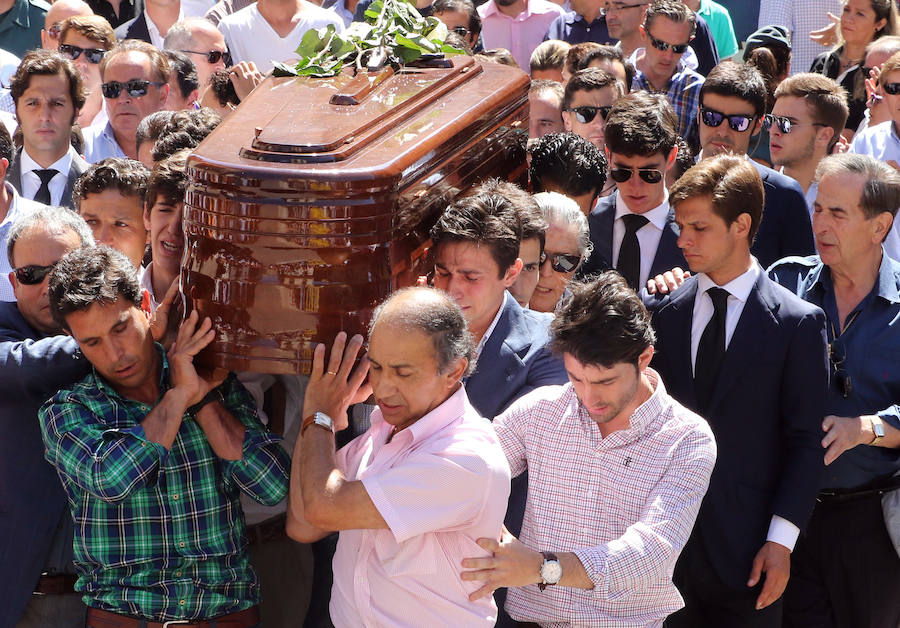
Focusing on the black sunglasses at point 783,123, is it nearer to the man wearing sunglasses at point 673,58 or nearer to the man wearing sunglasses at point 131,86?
the man wearing sunglasses at point 673,58

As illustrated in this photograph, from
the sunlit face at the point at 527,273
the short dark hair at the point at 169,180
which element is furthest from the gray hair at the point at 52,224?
the sunlit face at the point at 527,273

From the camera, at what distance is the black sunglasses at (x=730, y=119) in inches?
220

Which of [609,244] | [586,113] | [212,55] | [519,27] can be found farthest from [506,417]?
[519,27]

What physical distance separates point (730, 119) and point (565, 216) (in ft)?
5.84

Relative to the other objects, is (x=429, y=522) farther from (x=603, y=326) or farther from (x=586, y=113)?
(x=586, y=113)

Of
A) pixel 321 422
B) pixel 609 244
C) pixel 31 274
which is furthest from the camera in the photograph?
pixel 609 244

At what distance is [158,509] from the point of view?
11.1 ft

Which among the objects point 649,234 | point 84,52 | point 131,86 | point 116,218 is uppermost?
point 116,218

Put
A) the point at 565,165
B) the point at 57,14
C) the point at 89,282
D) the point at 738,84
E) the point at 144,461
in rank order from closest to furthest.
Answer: the point at 144,461 → the point at 89,282 → the point at 565,165 → the point at 738,84 → the point at 57,14

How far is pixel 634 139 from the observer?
15.9 ft

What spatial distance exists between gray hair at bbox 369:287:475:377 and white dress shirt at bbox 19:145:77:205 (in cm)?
350

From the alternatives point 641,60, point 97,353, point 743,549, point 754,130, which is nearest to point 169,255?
point 97,353

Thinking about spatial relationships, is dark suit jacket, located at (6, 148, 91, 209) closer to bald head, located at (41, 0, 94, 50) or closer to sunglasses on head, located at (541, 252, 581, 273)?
bald head, located at (41, 0, 94, 50)

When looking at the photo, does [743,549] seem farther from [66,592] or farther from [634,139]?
[66,592]
